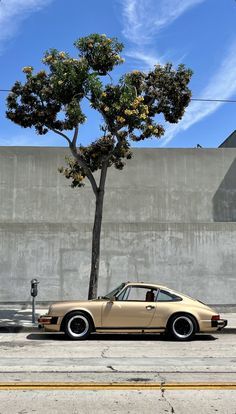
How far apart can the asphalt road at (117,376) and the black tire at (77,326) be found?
0.67ft

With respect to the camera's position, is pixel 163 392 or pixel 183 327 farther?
pixel 183 327

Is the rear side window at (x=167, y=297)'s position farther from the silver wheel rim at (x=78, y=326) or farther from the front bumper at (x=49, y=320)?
the front bumper at (x=49, y=320)

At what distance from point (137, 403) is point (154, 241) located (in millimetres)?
11942

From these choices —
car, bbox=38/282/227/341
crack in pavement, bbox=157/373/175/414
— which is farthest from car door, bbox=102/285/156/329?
crack in pavement, bbox=157/373/175/414

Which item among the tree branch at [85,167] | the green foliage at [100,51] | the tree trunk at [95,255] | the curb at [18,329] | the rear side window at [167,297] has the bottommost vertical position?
the curb at [18,329]

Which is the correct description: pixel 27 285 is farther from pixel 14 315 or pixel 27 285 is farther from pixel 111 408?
pixel 111 408

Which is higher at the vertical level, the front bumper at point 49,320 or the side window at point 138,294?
the side window at point 138,294

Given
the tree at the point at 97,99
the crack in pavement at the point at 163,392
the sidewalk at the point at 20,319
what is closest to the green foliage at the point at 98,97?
the tree at the point at 97,99

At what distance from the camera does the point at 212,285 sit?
58.3ft

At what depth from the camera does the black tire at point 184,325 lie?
11.7m

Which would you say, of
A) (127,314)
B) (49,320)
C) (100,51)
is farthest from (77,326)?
(100,51)

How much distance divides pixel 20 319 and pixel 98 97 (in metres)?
6.72

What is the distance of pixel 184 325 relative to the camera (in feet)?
38.6

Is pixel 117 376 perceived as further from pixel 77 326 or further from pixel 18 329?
pixel 18 329
